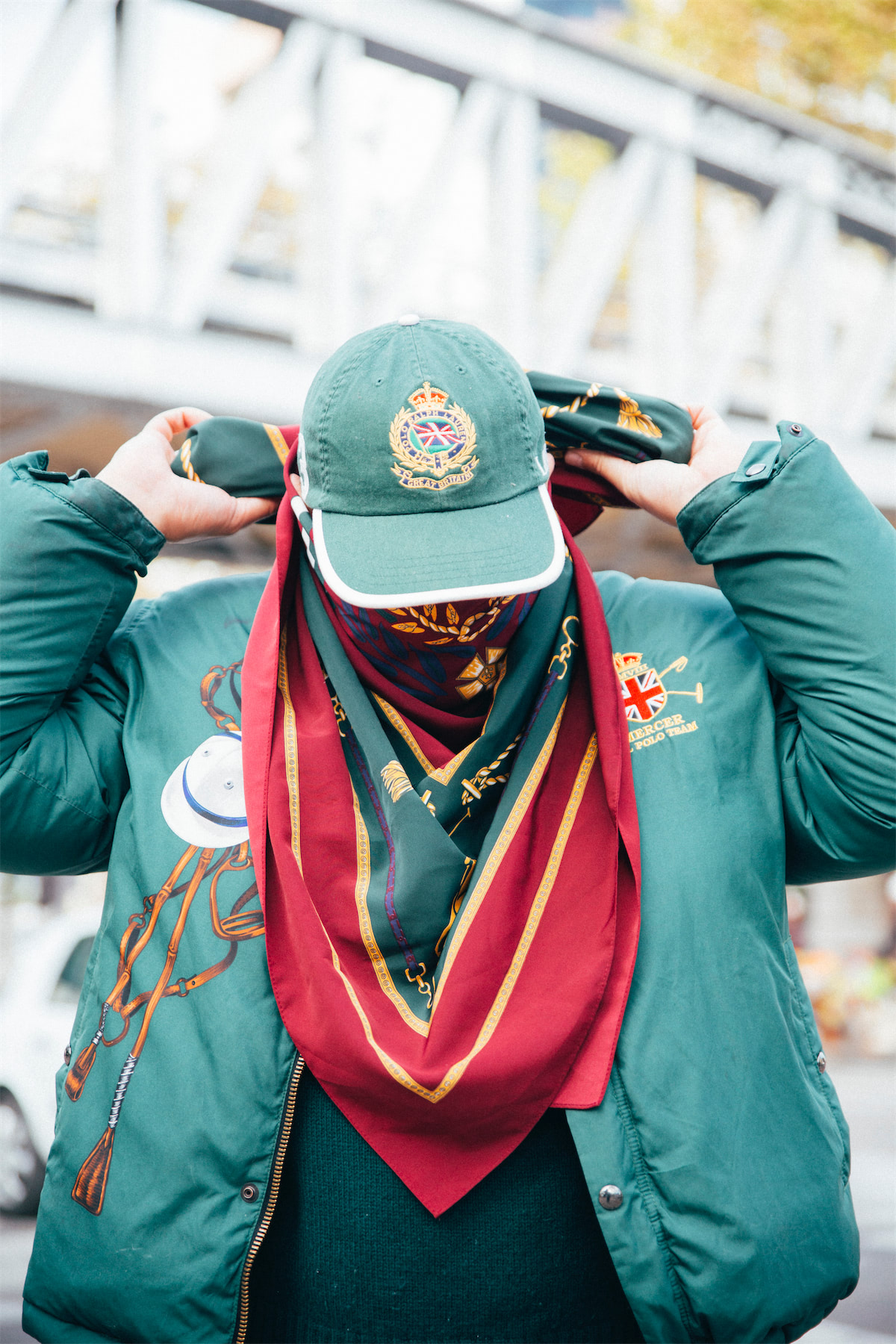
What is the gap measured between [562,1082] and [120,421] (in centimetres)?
532

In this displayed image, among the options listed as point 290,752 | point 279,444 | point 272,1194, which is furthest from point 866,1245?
point 279,444

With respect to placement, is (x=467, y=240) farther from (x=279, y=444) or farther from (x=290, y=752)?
(x=290, y=752)

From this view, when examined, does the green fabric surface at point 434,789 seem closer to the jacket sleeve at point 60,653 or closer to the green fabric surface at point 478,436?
the green fabric surface at point 478,436

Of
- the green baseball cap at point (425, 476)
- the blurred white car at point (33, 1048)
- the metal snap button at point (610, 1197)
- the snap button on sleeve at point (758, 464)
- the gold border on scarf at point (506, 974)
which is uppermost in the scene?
the snap button on sleeve at point (758, 464)

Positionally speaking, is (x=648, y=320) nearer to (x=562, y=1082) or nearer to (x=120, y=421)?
(x=120, y=421)

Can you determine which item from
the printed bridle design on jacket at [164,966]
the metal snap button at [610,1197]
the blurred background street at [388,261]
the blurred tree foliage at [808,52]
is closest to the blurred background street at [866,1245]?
the blurred background street at [388,261]

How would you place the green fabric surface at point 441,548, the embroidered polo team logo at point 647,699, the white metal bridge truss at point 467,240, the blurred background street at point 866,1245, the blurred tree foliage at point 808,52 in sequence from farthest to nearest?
the blurred tree foliage at point 808,52, the white metal bridge truss at point 467,240, the blurred background street at point 866,1245, the embroidered polo team logo at point 647,699, the green fabric surface at point 441,548

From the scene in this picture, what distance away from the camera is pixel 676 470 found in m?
1.82

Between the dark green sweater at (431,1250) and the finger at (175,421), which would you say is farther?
the finger at (175,421)

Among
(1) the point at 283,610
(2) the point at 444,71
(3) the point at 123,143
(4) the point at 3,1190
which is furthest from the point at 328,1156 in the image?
(2) the point at 444,71

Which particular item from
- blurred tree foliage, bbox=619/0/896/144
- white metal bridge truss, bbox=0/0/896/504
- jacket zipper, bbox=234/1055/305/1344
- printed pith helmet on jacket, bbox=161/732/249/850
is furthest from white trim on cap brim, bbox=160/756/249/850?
blurred tree foliage, bbox=619/0/896/144

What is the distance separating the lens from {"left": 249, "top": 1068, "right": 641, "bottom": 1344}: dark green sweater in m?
1.59

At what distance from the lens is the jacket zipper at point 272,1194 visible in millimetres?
1544

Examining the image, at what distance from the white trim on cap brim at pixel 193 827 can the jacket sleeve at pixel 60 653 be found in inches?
5.2
